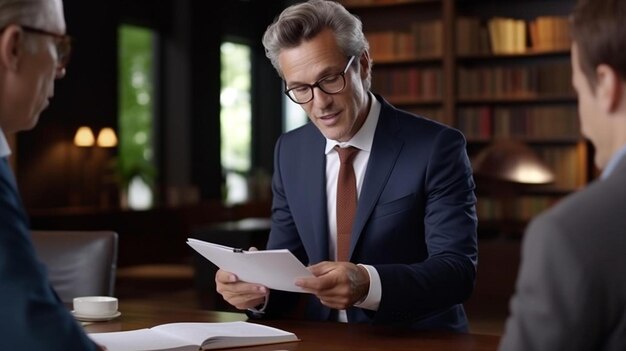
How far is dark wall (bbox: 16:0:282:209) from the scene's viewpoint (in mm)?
9977

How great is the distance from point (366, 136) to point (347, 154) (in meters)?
0.07

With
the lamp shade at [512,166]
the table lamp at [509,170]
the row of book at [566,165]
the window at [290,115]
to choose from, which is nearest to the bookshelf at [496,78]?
the row of book at [566,165]

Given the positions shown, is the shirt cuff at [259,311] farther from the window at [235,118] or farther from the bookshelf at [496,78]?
the window at [235,118]

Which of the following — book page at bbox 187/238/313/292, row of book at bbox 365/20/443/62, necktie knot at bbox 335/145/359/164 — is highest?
row of book at bbox 365/20/443/62

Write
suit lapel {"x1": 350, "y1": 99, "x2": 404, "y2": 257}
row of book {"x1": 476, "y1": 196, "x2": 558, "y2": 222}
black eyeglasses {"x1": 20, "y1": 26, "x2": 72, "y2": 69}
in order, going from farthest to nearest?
row of book {"x1": 476, "y1": 196, "x2": 558, "y2": 222} → suit lapel {"x1": 350, "y1": 99, "x2": 404, "y2": 257} → black eyeglasses {"x1": 20, "y1": 26, "x2": 72, "y2": 69}

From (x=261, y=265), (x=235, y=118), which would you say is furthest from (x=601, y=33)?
(x=235, y=118)

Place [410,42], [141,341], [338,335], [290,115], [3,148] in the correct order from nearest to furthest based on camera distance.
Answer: [3,148]
[141,341]
[338,335]
[410,42]
[290,115]

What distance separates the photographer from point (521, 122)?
7.50 meters

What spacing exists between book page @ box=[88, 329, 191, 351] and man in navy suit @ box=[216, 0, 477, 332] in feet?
0.94

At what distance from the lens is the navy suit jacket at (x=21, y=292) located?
50.4 inches

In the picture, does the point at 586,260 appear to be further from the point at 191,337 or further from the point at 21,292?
the point at 191,337

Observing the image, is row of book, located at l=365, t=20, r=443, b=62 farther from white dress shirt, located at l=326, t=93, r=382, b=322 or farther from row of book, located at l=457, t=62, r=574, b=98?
white dress shirt, located at l=326, t=93, r=382, b=322

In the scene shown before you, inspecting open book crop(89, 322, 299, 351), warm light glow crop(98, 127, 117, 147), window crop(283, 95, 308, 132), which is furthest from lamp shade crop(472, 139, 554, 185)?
window crop(283, 95, 308, 132)

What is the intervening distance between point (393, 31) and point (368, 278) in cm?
600
